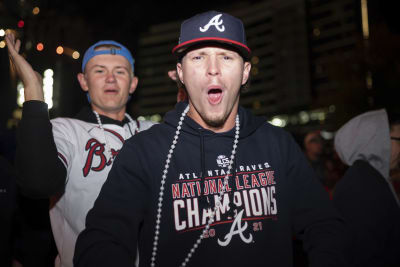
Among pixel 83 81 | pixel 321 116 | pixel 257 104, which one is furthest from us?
pixel 257 104

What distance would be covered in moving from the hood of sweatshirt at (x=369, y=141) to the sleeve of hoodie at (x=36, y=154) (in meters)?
3.06

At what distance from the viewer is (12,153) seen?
4.11 m

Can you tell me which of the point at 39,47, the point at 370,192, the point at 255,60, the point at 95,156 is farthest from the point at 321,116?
the point at 95,156

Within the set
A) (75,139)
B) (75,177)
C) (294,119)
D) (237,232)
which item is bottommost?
(237,232)

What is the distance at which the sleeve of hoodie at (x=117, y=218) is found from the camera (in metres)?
1.71

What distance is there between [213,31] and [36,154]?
4.81ft

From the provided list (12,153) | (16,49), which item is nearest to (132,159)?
(16,49)

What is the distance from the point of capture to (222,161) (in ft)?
7.23

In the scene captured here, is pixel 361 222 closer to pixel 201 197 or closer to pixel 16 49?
pixel 201 197

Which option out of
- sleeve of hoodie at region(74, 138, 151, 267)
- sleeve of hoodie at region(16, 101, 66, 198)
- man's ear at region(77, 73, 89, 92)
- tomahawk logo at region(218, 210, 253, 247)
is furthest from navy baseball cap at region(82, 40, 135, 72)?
tomahawk logo at region(218, 210, 253, 247)

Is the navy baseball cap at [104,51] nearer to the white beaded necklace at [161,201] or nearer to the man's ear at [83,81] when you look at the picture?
the man's ear at [83,81]

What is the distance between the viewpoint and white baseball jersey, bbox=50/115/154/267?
2754mm

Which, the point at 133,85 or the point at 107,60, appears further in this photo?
the point at 133,85

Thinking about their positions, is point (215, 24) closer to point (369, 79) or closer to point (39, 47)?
point (39, 47)
